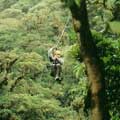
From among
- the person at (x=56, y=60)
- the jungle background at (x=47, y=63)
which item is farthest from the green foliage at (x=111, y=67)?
the person at (x=56, y=60)

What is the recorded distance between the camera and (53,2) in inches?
1998

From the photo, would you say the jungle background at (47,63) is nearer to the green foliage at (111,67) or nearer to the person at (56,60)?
the green foliage at (111,67)

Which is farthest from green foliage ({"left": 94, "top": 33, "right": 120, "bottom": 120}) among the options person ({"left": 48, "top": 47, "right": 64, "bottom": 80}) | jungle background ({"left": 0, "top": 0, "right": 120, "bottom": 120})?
person ({"left": 48, "top": 47, "right": 64, "bottom": 80})

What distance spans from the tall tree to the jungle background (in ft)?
→ 0.80

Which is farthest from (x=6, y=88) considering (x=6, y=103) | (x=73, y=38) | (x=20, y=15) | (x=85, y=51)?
(x=20, y=15)

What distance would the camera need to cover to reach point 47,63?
29.0 metres

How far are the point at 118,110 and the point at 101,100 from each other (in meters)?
1.68

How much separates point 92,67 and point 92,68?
0.04 ft

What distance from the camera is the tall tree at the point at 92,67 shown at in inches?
187

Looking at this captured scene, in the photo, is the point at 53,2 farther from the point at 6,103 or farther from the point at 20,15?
the point at 6,103

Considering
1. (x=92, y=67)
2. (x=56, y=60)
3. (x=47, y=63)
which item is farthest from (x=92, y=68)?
(x=47, y=63)

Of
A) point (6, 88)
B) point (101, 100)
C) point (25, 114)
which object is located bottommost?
point (25, 114)

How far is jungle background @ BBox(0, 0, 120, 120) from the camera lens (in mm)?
6219

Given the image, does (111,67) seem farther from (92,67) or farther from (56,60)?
(56,60)
